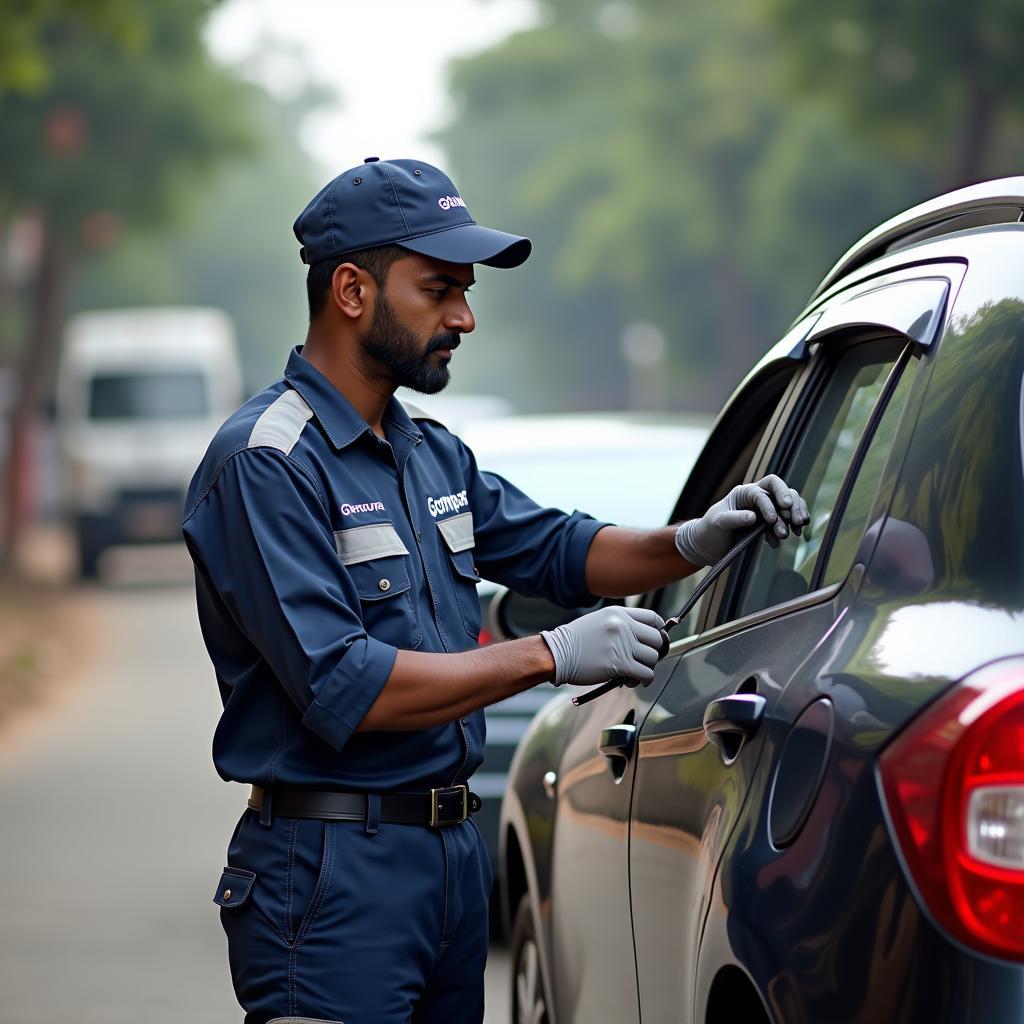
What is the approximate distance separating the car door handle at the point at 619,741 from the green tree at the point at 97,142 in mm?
22967

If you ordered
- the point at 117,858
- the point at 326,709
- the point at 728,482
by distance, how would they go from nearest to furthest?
the point at 326,709 → the point at 728,482 → the point at 117,858

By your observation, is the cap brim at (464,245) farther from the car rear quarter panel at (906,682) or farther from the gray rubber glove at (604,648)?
the car rear quarter panel at (906,682)

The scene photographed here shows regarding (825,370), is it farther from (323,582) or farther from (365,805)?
(365,805)

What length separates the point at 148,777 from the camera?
1060 cm

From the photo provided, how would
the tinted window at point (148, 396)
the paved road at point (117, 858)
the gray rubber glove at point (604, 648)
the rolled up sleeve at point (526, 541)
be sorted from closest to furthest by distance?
1. the gray rubber glove at point (604, 648)
2. the rolled up sleeve at point (526, 541)
3. the paved road at point (117, 858)
4. the tinted window at point (148, 396)

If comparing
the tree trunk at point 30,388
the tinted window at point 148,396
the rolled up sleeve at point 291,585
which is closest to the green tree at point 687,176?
the tinted window at point 148,396

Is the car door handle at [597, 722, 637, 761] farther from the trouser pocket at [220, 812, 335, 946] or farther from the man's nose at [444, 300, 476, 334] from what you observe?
the man's nose at [444, 300, 476, 334]

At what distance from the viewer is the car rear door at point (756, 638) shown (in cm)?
246

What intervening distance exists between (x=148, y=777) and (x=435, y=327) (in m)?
7.77

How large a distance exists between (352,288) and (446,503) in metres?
0.40

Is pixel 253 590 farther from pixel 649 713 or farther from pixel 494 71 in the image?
pixel 494 71

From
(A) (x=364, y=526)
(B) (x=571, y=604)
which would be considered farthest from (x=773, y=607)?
(B) (x=571, y=604)

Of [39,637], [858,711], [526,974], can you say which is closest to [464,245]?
[858,711]

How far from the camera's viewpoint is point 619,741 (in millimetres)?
3201
